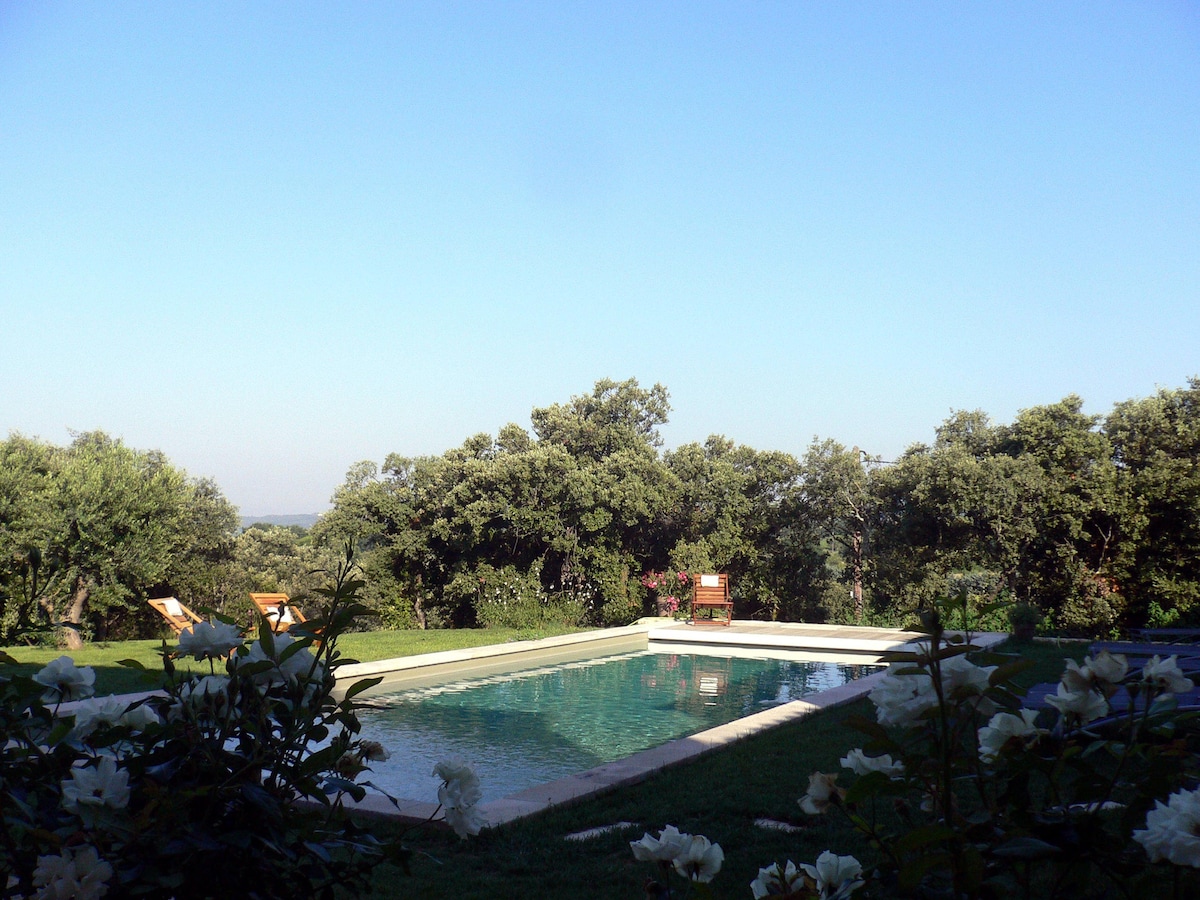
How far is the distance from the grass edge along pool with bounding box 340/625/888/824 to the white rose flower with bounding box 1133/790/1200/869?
1554 mm

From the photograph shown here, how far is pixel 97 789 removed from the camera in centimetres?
124

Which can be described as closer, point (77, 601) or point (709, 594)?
point (77, 601)

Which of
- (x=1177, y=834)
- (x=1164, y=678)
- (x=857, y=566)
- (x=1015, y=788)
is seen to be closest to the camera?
(x=1177, y=834)

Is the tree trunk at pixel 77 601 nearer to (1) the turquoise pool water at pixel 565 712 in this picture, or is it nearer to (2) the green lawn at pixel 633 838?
(1) the turquoise pool water at pixel 565 712

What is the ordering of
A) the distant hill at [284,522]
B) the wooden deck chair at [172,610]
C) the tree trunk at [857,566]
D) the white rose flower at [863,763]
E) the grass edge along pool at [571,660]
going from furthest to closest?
1. the distant hill at [284,522]
2. the tree trunk at [857,566]
3. the wooden deck chair at [172,610]
4. the grass edge along pool at [571,660]
5. the white rose flower at [863,763]

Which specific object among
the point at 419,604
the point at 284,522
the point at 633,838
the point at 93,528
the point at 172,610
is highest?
the point at 284,522

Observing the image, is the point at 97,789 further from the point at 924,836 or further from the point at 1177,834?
the point at 1177,834

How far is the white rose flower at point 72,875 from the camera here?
3.77 ft

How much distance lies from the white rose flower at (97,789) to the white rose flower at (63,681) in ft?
1.00

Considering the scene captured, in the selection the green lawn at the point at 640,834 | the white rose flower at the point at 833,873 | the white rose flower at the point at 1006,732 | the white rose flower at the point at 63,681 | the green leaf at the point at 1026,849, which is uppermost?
the white rose flower at the point at 63,681

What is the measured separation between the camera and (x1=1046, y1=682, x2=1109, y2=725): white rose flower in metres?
1.22

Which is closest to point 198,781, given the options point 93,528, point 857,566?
point 93,528

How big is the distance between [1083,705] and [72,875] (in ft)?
4.47

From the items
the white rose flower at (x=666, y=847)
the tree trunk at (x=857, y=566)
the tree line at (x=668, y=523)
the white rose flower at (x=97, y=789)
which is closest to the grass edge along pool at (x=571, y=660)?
the white rose flower at (x=97, y=789)
